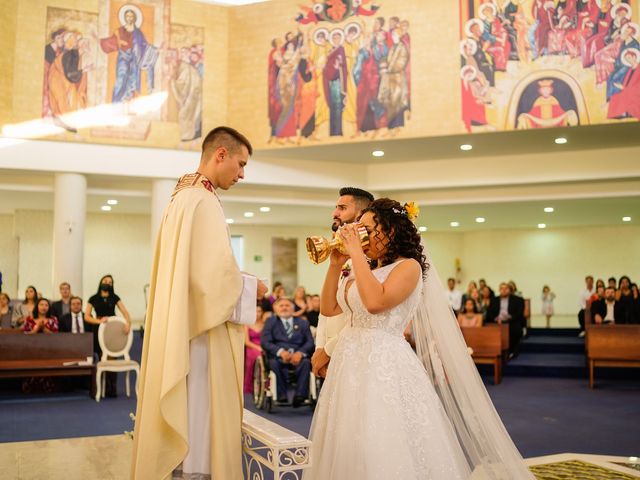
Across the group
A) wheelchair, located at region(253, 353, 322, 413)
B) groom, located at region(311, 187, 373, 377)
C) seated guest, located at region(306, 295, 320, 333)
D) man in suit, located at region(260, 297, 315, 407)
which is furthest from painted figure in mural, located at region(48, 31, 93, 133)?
groom, located at region(311, 187, 373, 377)

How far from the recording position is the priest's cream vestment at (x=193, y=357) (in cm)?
306

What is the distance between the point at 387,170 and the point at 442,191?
129 centimetres

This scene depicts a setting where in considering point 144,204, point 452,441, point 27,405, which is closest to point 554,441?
point 452,441

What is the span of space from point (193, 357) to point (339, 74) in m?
10.3

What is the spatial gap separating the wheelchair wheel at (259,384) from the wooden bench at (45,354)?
2.45 metres

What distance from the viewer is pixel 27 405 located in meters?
9.06

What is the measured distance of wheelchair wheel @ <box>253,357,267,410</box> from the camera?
8656mm

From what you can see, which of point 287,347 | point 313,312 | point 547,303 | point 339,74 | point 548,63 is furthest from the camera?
point 547,303

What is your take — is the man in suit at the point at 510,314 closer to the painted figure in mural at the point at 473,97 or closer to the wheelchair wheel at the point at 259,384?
the painted figure in mural at the point at 473,97

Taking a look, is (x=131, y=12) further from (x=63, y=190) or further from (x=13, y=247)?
(x=13, y=247)

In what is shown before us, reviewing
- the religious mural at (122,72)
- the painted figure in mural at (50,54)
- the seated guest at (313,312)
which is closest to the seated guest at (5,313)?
the religious mural at (122,72)

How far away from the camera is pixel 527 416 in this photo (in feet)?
27.1

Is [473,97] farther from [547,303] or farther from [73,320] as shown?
[547,303]

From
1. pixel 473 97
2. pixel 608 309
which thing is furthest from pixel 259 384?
pixel 608 309
